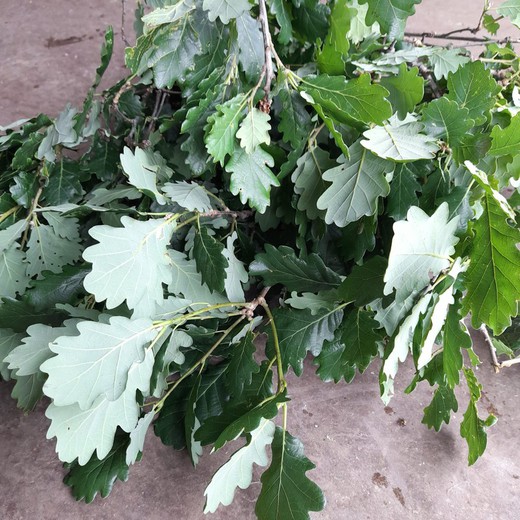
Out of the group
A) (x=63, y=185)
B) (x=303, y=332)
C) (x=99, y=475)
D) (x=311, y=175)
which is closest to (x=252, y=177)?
(x=311, y=175)

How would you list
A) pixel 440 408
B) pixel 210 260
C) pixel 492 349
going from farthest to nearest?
A: pixel 492 349 < pixel 440 408 < pixel 210 260

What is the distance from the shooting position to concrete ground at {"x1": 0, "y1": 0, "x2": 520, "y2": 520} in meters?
0.75

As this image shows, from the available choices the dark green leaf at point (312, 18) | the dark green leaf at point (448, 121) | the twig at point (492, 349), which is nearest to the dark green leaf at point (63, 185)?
the dark green leaf at point (312, 18)

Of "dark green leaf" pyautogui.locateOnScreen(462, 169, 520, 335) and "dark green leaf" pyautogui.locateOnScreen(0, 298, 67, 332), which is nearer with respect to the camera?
"dark green leaf" pyautogui.locateOnScreen(462, 169, 520, 335)

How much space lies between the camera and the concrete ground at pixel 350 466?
746mm

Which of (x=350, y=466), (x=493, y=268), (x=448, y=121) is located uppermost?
(x=448, y=121)

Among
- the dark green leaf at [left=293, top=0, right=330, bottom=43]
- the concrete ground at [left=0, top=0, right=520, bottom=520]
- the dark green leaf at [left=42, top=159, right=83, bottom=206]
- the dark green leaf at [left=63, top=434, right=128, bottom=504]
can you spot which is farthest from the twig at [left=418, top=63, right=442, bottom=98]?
the dark green leaf at [left=63, top=434, right=128, bottom=504]

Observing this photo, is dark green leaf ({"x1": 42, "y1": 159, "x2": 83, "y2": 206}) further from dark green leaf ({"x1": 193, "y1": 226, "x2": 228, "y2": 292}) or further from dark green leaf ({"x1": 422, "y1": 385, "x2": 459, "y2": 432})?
dark green leaf ({"x1": 422, "y1": 385, "x2": 459, "y2": 432})

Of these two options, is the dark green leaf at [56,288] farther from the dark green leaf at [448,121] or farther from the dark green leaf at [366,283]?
the dark green leaf at [448,121]

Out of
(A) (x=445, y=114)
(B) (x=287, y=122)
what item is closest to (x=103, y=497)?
(B) (x=287, y=122)

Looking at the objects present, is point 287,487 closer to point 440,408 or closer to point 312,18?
point 440,408

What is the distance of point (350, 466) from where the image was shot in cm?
81

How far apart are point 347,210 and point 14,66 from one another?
1.14m

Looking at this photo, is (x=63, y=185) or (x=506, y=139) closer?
(x=506, y=139)
